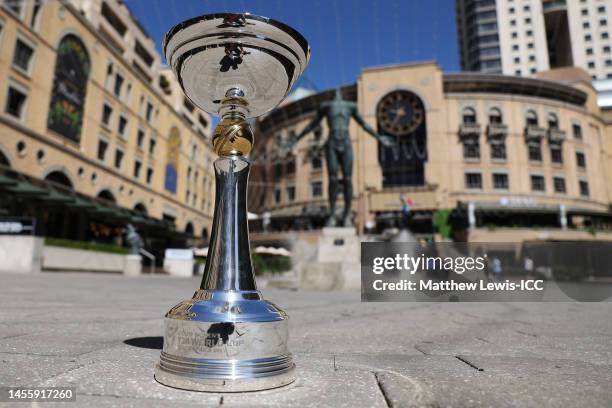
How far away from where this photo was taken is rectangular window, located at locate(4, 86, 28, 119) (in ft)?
70.4

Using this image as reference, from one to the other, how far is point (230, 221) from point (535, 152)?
143 ft

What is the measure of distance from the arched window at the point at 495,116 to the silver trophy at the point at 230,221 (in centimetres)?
4218

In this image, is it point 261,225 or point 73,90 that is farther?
point 261,225

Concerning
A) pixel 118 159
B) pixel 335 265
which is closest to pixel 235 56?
pixel 335 265

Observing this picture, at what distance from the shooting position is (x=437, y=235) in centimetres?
3447

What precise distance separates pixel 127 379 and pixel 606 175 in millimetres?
52566

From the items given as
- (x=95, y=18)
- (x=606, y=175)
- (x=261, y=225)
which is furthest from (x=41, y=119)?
(x=606, y=175)

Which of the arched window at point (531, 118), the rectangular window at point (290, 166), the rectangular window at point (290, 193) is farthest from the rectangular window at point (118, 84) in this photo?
the arched window at point (531, 118)

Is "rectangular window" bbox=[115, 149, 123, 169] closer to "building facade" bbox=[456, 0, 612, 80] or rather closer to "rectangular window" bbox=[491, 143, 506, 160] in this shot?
"rectangular window" bbox=[491, 143, 506, 160]

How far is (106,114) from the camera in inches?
1200

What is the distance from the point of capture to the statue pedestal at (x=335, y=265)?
9.24m

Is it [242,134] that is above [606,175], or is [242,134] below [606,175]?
below

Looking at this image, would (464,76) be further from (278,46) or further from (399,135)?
(278,46)

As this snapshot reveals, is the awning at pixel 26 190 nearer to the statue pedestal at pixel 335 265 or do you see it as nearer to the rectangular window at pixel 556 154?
the statue pedestal at pixel 335 265
